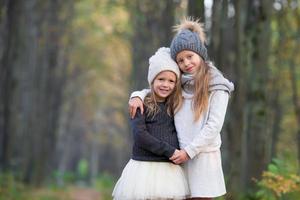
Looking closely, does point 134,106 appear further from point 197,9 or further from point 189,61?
point 197,9

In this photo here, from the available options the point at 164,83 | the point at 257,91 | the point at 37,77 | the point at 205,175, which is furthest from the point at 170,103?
the point at 37,77

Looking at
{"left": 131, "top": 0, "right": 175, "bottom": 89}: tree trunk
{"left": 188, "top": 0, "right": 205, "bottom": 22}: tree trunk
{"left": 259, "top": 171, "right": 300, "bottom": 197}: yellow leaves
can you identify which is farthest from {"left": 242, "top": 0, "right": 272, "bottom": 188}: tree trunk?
{"left": 131, "top": 0, "right": 175, "bottom": 89}: tree trunk

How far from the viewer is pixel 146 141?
5.52 metres

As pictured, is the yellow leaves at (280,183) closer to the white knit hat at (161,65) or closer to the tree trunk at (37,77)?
the white knit hat at (161,65)

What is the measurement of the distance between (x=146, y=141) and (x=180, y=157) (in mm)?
328

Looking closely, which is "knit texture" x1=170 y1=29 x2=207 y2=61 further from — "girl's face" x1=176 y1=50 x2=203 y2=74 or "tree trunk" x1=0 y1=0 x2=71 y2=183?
"tree trunk" x1=0 y1=0 x2=71 y2=183

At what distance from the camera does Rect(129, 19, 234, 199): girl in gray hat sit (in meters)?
5.50

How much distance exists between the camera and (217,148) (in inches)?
223

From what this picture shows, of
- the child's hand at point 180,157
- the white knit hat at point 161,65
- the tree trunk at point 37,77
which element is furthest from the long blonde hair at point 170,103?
the tree trunk at point 37,77

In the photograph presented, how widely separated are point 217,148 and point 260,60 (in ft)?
22.3

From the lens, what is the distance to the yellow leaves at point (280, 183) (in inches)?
319

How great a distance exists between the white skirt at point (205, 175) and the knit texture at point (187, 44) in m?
0.92

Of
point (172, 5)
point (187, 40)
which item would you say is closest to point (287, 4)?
point (172, 5)

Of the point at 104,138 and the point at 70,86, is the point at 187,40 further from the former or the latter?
the point at 104,138
